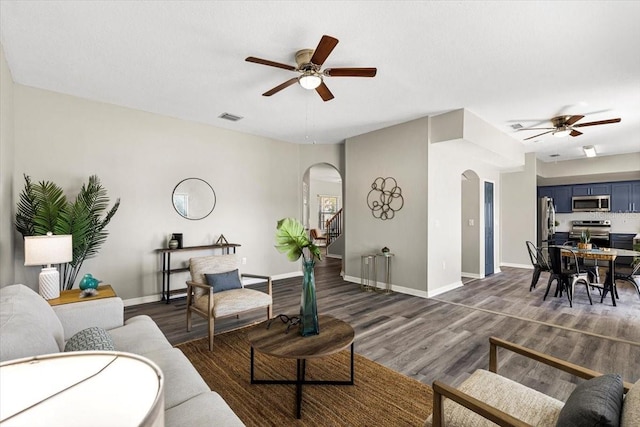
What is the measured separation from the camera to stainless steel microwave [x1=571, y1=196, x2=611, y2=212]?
25.5ft

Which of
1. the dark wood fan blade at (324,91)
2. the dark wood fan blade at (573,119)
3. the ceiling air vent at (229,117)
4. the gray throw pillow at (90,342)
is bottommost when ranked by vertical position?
the gray throw pillow at (90,342)

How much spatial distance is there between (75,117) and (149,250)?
80.4 inches

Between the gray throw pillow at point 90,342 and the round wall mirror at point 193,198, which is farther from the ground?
the round wall mirror at point 193,198

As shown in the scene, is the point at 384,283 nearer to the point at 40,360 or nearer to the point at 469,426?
the point at 469,426

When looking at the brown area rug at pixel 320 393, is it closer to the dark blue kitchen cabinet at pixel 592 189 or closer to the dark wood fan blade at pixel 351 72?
the dark wood fan blade at pixel 351 72

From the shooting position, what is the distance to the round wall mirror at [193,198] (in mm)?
4867

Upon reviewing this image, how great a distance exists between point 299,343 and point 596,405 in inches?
59.9

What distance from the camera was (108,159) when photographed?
4.21 meters

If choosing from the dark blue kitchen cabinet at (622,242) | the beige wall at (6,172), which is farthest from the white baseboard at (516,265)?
the beige wall at (6,172)

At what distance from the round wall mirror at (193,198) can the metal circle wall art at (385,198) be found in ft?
9.53

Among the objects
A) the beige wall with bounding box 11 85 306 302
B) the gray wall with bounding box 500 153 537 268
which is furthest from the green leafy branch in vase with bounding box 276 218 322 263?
the gray wall with bounding box 500 153 537 268

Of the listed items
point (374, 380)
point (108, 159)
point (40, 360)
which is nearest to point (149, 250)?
point (108, 159)

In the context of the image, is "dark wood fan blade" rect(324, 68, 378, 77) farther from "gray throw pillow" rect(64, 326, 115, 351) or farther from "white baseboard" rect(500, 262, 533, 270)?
"white baseboard" rect(500, 262, 533, 270)

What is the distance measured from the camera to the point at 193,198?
5020mm
